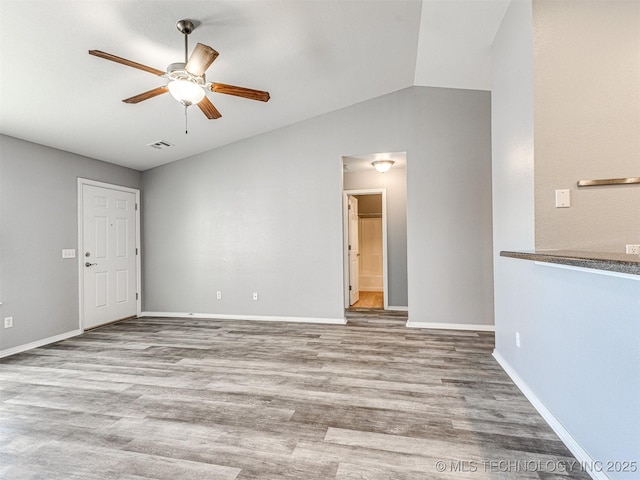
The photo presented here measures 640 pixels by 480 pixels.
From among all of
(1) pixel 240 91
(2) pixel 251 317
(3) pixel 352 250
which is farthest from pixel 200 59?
A: (3) pixel 352 250

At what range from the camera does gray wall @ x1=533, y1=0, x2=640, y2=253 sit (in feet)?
7.10

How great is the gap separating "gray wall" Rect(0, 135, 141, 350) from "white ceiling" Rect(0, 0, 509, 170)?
245mm

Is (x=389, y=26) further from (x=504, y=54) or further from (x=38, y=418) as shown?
(x=38, y=418)

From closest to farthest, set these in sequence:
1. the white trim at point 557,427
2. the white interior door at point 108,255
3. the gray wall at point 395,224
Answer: the white trim at point 557,427
the white interior door at point 108,255
the gray wall at point 395,224

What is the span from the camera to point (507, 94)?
2811 millimetres

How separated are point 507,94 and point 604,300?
81.3 inches

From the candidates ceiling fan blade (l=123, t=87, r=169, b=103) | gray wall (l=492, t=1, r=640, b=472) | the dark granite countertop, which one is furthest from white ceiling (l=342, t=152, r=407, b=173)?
the dark granite countertop

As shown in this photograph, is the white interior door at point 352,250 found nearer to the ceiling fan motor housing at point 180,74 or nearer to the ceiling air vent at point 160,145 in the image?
the ceiling air vent at point 160,145

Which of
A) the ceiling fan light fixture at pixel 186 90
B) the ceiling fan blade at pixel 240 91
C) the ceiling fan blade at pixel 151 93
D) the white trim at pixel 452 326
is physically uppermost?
the ceiling fan blade at pixel 240 91

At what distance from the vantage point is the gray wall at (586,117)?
216 cm

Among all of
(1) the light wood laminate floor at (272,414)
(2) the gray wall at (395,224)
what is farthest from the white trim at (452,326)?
(2) the gray wall at (395,224)

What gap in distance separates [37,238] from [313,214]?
3.57 metres

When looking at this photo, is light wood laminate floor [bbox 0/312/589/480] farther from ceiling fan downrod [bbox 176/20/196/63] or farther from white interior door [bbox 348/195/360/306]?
ceiling fan downrod [bbox 176/20/196/63]

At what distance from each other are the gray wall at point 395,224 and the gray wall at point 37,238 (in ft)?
15.0
